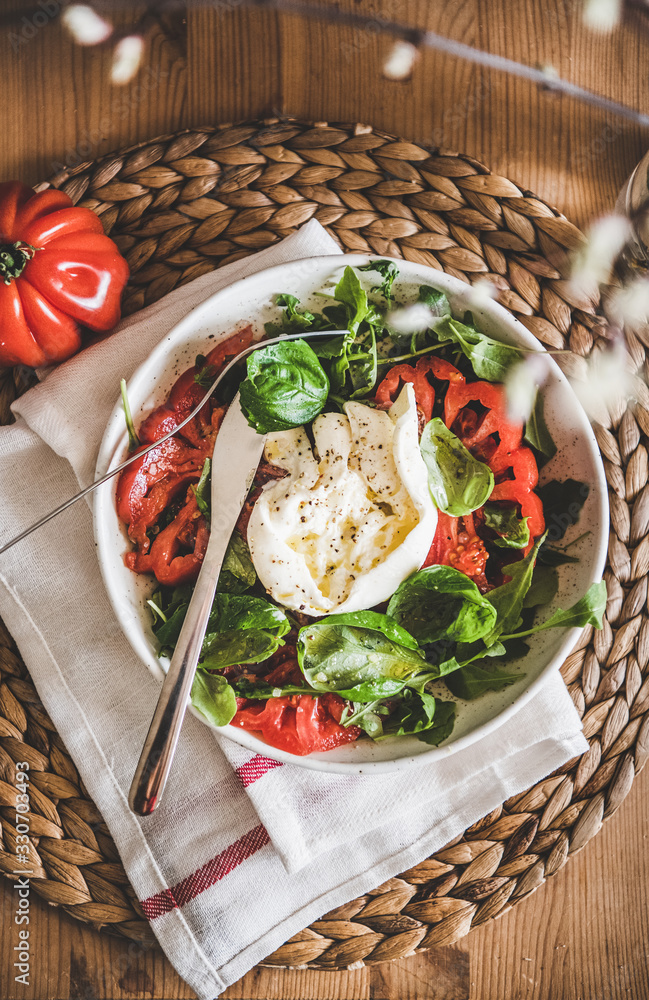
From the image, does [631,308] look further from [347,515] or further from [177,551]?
[177,551]

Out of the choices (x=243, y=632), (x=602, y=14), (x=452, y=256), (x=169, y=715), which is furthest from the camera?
(x=602, y=14)

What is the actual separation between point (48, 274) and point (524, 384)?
1313 mm

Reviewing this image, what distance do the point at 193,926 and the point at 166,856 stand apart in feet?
0.68

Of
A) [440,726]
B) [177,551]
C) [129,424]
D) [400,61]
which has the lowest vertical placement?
[440,726]

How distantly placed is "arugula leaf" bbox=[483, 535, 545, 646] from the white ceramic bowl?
0.11 metres

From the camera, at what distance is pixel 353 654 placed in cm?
183

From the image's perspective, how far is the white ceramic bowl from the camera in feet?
6.15

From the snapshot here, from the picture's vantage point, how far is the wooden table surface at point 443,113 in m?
2.31

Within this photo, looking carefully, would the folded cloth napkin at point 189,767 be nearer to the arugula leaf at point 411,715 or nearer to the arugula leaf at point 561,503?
the arugula leaf at point 411,715

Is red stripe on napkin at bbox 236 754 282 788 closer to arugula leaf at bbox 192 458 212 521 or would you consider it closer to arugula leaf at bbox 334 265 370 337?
arugula leaf at bbox 192 458 212 521

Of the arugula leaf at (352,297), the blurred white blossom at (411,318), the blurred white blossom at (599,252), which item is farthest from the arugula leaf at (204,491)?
the blurred white blossom at (599,252)

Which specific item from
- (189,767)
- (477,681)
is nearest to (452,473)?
(477,681)

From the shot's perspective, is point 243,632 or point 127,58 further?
point 127,58

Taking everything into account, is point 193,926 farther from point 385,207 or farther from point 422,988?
point 385,207
